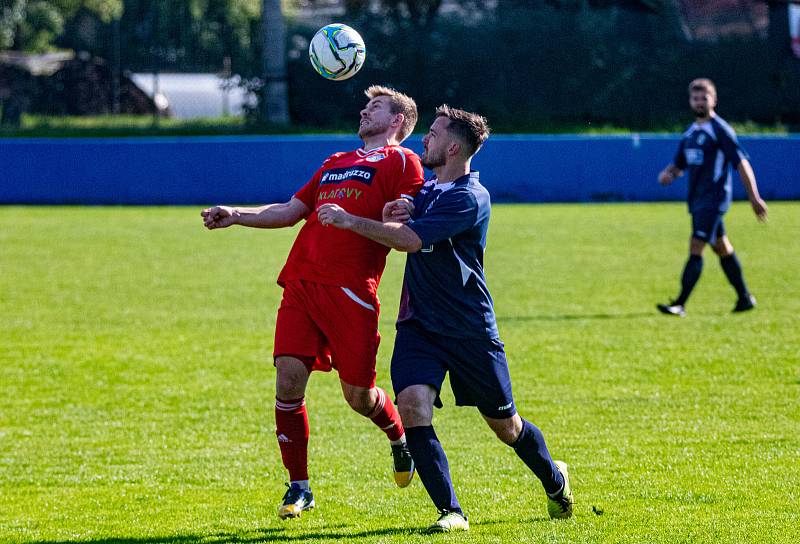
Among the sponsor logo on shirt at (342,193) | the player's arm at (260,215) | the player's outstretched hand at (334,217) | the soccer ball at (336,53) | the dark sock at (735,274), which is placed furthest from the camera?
the dark sock at (735,274)

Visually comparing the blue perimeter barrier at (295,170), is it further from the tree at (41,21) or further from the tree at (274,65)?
the tree at (41,21)

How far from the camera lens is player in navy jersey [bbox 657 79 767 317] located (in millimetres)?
11508

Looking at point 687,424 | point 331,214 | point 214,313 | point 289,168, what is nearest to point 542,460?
point 331,214

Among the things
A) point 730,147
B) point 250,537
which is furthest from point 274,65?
point 250,537

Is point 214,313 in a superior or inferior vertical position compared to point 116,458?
inferior

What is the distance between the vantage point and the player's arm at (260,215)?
228 inches

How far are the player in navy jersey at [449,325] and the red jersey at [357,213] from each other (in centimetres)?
35

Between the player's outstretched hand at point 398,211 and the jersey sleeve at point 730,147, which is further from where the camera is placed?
the jersey sleeve at point 730,147

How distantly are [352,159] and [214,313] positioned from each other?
6.36 metres

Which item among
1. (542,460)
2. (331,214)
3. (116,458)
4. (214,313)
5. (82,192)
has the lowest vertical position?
(82,192)

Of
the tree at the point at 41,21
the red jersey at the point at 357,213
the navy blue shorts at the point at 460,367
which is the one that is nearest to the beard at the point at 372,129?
the red jersey at the point at 357,213

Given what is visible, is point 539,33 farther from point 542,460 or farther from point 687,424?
point 542,460

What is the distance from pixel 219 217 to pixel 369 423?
2430 mm

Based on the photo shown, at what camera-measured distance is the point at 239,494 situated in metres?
6.12
